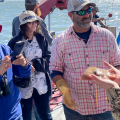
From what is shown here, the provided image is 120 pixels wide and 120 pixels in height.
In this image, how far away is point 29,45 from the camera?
245 cm

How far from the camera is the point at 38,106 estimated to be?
8.39 ft

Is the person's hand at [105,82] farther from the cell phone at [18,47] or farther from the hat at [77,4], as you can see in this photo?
the hat at [77,4]

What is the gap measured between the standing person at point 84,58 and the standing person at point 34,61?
1.76 ft

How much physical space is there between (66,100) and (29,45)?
0.99m

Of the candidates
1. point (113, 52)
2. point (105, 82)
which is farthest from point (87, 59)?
point (105, 82)

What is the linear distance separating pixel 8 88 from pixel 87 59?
0.74 m

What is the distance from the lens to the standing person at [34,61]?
2424 millimetres

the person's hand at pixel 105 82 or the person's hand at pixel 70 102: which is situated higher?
the person's hand at pixel 105 82

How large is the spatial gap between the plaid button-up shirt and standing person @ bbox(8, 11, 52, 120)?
56 cm

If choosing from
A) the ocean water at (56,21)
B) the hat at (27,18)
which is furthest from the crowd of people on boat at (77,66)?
the ocean water at (56,21)

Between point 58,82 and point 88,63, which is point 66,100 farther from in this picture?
point 88,63

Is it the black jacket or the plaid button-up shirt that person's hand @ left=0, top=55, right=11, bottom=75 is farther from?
the black jacket

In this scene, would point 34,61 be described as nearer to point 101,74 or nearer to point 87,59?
point 87,59

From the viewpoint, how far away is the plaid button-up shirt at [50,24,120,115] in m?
1.89
